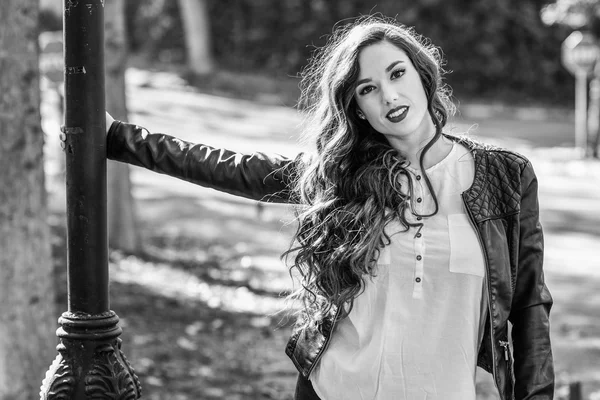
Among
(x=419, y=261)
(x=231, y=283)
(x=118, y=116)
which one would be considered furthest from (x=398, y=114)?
(x=118, y=116)

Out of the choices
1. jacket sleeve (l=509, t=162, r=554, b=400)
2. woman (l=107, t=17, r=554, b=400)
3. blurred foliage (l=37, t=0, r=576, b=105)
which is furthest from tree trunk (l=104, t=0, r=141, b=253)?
blurred foliage (l=37, t=0, r=576, b=105)

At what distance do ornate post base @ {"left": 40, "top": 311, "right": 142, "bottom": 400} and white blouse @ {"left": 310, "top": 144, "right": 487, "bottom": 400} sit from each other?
66 cm

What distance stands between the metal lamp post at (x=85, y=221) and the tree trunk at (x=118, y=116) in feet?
26.3

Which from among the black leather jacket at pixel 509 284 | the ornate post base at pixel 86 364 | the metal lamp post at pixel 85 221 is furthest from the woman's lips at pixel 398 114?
the ornate post base at pixel 86 364

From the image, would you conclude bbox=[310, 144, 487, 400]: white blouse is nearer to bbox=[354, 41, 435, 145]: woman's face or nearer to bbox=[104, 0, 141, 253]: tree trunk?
bbox=[354, 41, 435, 145]: woman's face

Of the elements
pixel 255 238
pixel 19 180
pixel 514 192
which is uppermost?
pixel 514 192

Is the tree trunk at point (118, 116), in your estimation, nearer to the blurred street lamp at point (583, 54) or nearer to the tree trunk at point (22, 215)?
the tree trunk at point (22, 215)

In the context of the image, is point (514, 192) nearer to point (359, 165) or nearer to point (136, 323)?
point (359, 165)

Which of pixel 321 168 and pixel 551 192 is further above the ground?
pixel 321 168

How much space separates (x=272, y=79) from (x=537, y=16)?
33.2 feet

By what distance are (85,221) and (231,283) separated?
8145 mm

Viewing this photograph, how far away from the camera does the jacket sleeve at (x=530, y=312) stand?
2.91 meters

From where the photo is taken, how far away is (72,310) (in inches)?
119

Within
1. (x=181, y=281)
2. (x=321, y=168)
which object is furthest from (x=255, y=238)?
(x=321, y=168)
